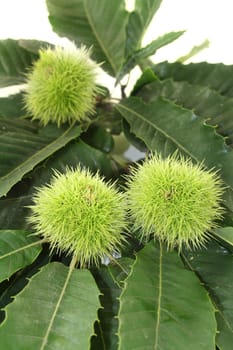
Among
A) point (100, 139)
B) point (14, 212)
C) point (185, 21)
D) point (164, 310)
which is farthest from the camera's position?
point (185, 21)

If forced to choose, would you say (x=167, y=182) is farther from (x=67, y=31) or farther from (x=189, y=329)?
(x=67, y=31)

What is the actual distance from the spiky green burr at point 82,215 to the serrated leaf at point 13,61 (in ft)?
1.01

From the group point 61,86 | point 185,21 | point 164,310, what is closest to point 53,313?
point 164,310

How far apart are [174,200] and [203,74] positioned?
31 centimetres

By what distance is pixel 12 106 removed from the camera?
2.97ft

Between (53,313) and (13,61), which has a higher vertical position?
(13,61)

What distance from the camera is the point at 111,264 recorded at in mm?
675

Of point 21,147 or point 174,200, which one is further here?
point 21,147

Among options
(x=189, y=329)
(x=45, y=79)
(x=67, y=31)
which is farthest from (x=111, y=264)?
(x=67, y=31)

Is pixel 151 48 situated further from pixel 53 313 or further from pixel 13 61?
pixel 53 313

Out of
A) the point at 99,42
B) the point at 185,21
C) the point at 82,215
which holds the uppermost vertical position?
the point at 185,21

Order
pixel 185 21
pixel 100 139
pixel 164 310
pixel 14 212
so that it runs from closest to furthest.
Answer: pixel 164 310
pixel 14 212
pixel 100 139
pixel 185 21

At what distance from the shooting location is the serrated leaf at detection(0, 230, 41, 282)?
2.10 ft

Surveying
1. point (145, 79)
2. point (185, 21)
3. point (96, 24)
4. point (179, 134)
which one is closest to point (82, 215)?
point (179, 134)
